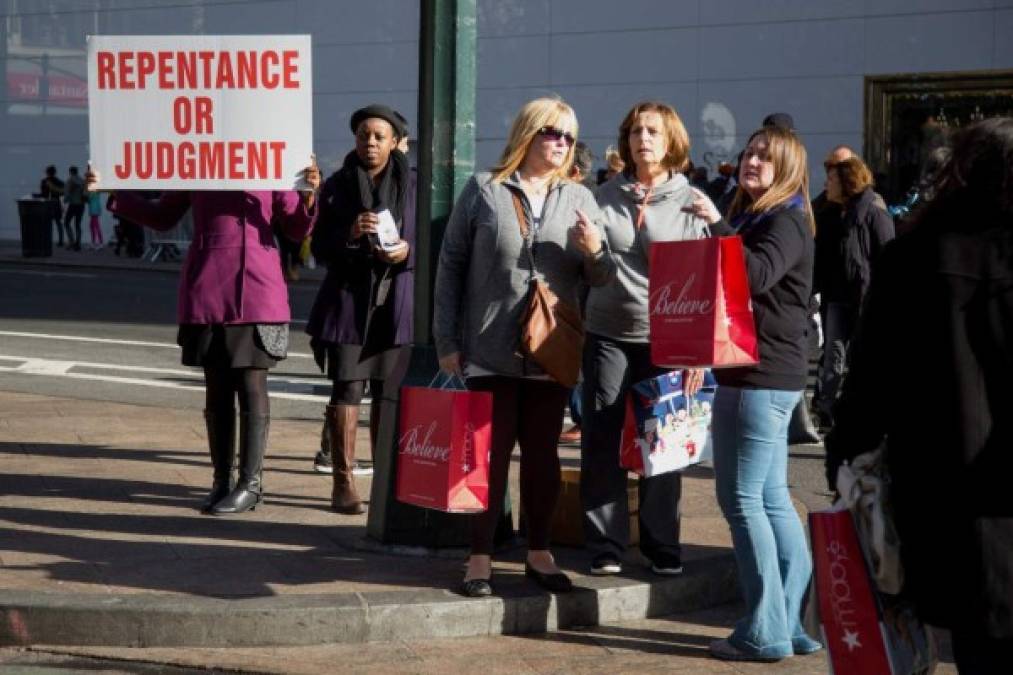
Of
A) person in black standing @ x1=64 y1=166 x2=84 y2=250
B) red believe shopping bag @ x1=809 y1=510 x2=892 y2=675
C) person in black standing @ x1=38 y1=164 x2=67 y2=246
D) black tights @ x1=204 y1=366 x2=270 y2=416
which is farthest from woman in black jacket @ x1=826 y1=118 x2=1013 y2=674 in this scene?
person in black standing @ x1=38 y1=164 x2=67 y2=246

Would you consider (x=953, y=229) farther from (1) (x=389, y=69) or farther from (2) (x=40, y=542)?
(1) (x=389, y=69)

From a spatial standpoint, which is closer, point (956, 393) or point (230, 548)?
point (956, 393)

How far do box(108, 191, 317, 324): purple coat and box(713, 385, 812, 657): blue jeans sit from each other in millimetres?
2820

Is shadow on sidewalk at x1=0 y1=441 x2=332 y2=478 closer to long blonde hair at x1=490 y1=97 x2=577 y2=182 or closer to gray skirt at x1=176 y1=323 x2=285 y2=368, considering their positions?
gray skirt at x1=176 y1=323 x2=285 y2=368

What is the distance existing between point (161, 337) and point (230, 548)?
10839mm

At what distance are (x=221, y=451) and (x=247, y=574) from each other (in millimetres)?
1522

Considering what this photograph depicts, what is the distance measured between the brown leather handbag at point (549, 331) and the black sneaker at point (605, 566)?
0.87 m

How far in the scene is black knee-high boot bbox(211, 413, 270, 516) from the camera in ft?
26.5

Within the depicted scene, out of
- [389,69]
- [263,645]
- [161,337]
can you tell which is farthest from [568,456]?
[389,69]

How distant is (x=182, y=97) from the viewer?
25.2 ft

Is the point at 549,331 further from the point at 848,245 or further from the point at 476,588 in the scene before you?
the point at 848,245

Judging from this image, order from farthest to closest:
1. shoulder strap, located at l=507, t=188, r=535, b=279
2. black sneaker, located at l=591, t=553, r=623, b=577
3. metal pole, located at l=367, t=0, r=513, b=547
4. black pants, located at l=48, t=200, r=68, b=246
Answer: black pants, located at l=48, t=200, r=68, b=246, metal pole, located at l=367, t=0, r=513, b=547, black sneaker, located at l=591, t=553, r=623, b=577, shoulder strap, located at l=507, t=188, r=535, b=279

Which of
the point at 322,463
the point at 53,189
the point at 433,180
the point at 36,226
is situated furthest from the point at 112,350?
the point at 53,189

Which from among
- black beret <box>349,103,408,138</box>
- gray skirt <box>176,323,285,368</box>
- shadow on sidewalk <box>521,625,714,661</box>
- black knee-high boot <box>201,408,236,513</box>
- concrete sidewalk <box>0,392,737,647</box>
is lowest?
shadow on sidewalk <box>521,625,714,661</box>
